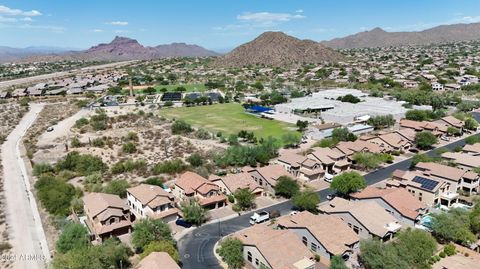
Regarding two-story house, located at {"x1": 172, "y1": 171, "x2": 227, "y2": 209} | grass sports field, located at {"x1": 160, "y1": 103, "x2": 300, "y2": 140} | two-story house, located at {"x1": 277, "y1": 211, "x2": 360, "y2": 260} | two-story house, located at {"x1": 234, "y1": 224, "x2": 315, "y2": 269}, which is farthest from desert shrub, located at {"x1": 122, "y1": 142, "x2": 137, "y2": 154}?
two-story house, located at {"x1": 277, "y1": 211, "x2": 360, "y2": 260}

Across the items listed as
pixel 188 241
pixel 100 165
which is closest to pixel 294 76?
pixel 100 165

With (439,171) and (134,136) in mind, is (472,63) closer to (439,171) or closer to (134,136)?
(439,171)

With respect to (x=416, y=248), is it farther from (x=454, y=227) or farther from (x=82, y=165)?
(x=82, y=165)

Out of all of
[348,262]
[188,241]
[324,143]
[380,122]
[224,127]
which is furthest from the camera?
[224,127]

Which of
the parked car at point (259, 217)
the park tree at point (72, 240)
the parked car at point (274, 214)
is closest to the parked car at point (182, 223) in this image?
the parked car at point (259, 217)

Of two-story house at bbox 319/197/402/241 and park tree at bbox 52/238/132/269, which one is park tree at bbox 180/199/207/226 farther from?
two-story house at bbox 319/197/402/241

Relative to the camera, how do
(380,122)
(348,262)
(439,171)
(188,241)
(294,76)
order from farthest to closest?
(294,76)
(380,122)
(439,171)
(188,241)
(348,262)

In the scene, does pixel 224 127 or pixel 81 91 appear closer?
pixel 224 127
